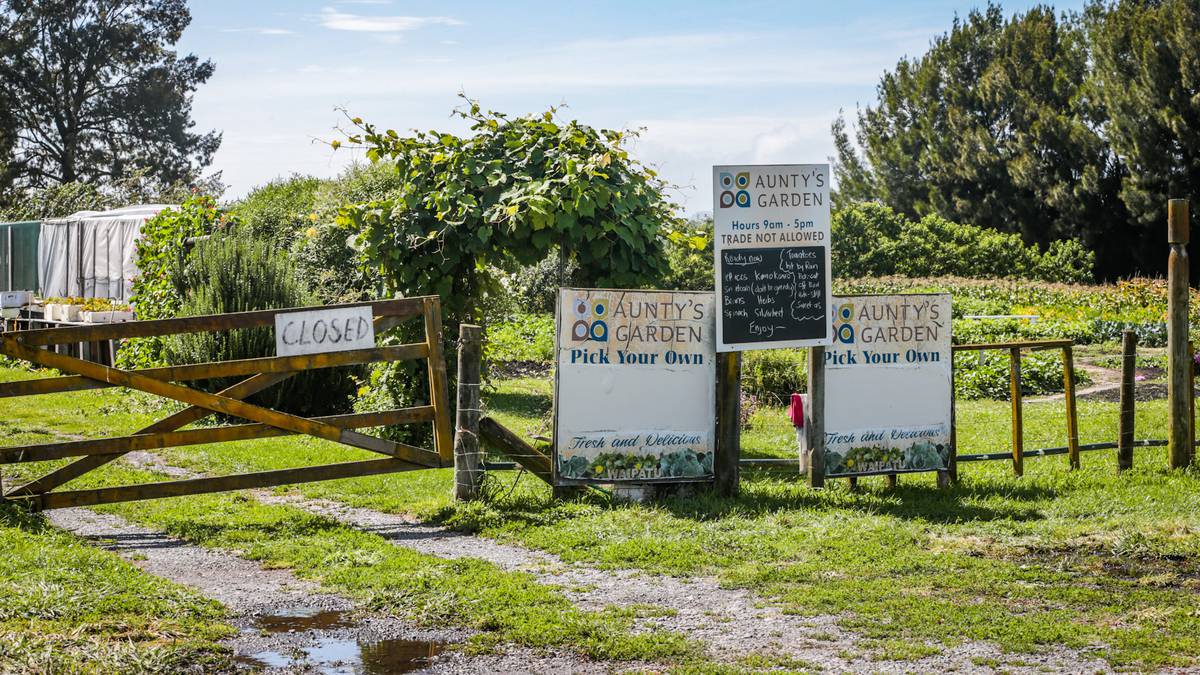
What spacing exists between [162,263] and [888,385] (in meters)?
11.7

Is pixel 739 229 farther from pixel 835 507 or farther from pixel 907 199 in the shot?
pixel 907 199

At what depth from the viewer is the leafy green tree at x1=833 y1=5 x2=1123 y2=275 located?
152ft

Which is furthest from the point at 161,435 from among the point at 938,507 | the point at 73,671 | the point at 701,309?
the point at 938,507

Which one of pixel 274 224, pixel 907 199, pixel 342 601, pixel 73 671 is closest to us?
pixel 73 671

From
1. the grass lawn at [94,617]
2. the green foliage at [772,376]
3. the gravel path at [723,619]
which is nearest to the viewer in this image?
the grass lawn at [94,617]

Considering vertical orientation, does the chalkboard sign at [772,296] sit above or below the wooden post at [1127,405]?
above

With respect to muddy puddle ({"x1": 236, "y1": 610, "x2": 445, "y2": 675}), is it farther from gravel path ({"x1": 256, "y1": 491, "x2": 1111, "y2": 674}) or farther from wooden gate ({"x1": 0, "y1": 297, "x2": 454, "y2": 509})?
wooden gate ({"x1": 0, "y1": 297, "x2": 454, "y2": 509})

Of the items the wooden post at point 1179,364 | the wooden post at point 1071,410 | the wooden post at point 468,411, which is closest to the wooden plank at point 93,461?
the wooden post at point 468,411

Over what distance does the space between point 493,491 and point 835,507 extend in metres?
2.60

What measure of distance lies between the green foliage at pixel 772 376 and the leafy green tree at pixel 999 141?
3327 centimetres

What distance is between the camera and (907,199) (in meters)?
58.9

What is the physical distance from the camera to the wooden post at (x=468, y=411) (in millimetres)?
9008

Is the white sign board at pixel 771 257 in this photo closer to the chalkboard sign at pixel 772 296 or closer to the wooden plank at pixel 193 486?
the chalkboard sign at pixel 772 296

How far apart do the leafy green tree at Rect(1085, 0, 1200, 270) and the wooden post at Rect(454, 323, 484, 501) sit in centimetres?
3792
